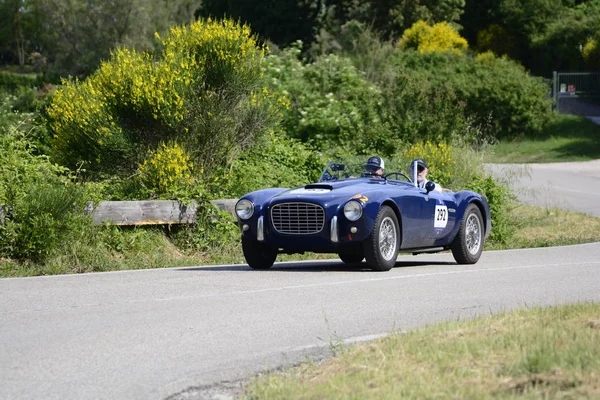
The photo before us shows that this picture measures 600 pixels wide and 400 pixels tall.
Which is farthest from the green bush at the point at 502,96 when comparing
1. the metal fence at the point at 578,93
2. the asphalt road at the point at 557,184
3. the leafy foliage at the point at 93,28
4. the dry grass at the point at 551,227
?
the leafy foliage at the point at 93,28

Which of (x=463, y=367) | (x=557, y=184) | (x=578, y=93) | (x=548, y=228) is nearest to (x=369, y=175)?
(x=463, y=367)

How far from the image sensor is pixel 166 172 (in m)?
16.3

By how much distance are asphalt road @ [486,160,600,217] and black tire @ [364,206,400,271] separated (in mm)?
13300

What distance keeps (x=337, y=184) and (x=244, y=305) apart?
4000 mm

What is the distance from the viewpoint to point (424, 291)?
10.7 m

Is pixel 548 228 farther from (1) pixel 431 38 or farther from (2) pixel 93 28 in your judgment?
(2) pixel 93 28

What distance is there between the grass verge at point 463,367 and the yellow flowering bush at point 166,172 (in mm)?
9005

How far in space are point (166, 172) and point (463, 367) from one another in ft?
34.7

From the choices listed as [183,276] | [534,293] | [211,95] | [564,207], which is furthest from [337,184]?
[564,207]

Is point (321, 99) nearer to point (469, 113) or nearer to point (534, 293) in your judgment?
point (534, 293)

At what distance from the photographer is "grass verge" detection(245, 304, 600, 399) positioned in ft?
18.4

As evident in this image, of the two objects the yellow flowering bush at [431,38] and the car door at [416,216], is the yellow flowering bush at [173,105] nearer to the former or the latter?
the car door at [416,216]

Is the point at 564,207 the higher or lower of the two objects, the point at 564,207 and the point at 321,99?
the lower

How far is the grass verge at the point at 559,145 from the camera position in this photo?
4600cm
